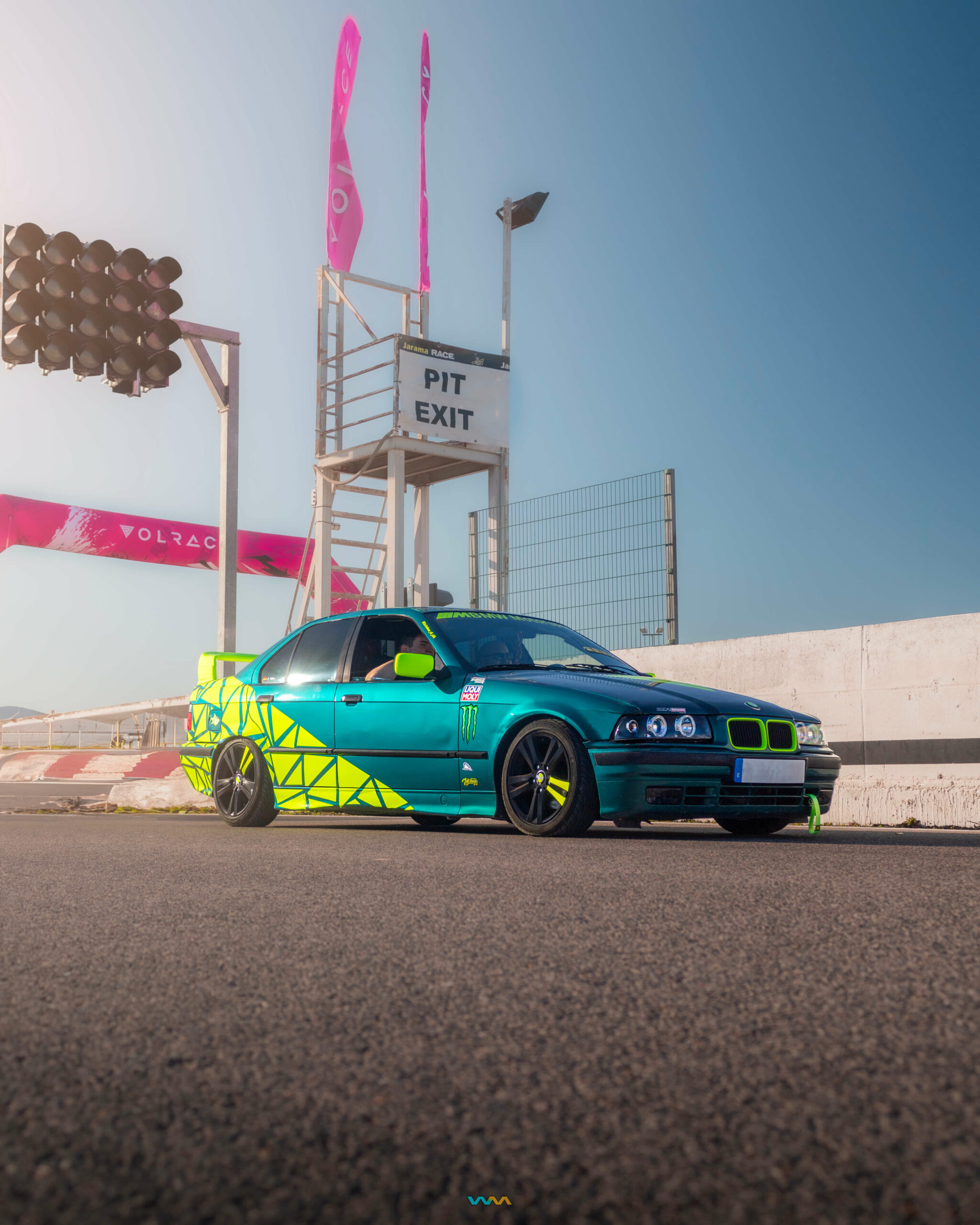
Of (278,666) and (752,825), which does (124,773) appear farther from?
(752,825)

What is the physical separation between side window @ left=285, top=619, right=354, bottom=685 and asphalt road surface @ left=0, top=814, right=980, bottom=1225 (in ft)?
11.7

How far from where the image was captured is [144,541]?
74.2ft

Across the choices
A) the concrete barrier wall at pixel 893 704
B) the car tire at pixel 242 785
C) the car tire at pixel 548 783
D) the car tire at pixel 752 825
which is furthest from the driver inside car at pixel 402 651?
the concrete barrier wall at pixel 893 704

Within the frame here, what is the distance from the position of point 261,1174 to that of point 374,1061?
0.50m

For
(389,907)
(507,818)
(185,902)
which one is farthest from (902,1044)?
(507,818)

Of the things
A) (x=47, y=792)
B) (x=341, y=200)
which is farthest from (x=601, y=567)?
(x=341, y=200)

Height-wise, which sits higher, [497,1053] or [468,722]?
[468,722]

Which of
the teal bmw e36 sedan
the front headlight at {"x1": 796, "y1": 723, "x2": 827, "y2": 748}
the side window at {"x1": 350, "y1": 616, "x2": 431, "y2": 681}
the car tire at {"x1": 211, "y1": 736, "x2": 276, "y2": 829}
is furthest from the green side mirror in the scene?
the front headlight at {"x1": 796, "y1": 723, "x2": 827, "y2": 748}

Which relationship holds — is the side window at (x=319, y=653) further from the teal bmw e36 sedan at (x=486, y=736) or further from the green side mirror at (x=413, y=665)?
the green side mirror at (x=413, y=665)

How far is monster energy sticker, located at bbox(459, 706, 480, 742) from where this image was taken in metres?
6.52

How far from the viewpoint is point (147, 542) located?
22.7m

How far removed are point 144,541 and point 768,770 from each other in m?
18.5

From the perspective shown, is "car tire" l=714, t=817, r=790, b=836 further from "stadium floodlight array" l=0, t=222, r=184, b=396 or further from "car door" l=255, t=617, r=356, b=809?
"stadium floodlight array" l=0, t=222, r=184, b=396

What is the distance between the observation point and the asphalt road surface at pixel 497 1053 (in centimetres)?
146
